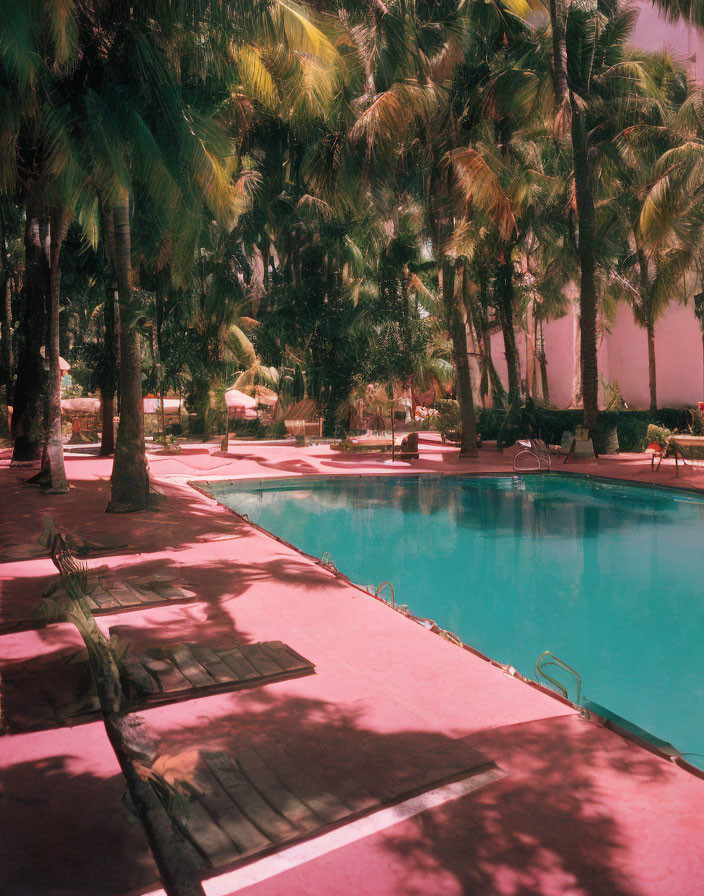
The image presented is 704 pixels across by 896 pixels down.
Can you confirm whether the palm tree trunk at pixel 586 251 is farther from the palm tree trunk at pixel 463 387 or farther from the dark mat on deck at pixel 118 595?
the dark mat on deck at pixel 118 595

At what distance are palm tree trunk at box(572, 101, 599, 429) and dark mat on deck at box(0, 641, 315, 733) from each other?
1431 centimetres

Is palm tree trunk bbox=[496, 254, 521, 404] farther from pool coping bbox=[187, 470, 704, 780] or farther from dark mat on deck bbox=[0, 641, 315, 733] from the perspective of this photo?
dark mat on deck bbox=[0, 641, 315, 733]

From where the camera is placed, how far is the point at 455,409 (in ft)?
84.4

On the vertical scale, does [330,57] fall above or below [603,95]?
below

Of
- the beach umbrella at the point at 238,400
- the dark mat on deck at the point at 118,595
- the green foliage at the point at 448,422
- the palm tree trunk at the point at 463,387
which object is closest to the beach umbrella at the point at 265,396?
the beach umbrella at the point at 238,400

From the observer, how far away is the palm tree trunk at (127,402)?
11.1 meters

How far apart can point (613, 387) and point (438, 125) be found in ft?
41.2

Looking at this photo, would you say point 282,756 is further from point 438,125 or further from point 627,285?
point 627,285

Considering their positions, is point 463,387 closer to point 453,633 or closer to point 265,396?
point 265,396

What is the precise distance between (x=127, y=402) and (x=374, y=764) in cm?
843

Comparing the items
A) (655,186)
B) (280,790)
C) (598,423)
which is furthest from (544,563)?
(655,186)

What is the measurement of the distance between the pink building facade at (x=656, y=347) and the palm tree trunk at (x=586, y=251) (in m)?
6.39

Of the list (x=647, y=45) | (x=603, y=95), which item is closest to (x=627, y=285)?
(x=603, y=95)

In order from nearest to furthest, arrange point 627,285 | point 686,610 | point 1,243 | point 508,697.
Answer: point 508,697 < point 686,610 < point 1,243 < point 627,285
